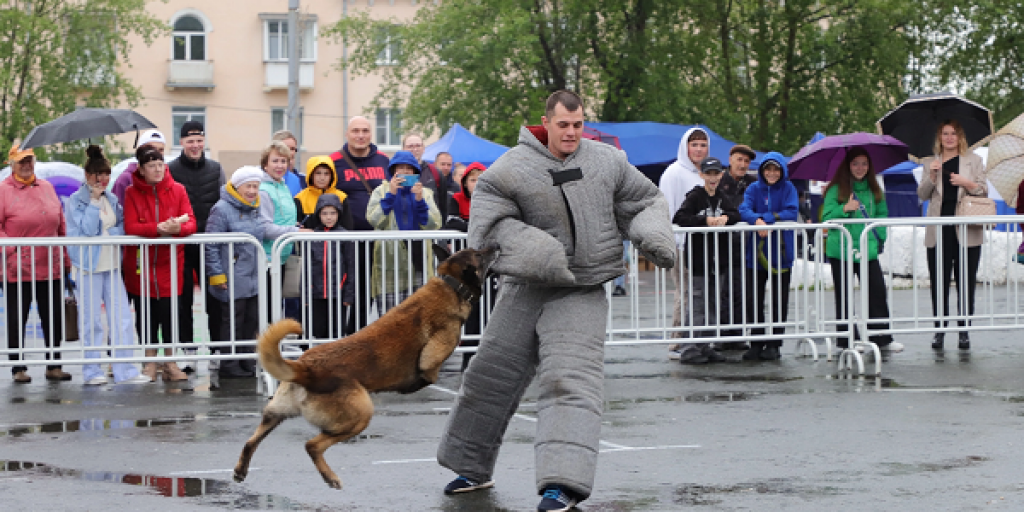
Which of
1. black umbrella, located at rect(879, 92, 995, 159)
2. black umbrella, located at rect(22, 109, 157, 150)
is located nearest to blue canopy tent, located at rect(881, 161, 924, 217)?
black umbrella, located at rect(879, 92, 995, 159)

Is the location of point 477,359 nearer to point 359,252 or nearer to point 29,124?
point 359,252

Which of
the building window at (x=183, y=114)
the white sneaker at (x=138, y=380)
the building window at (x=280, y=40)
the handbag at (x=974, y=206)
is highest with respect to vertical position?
the building window at (x=280, y=40)

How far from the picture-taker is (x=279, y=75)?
A: 49.0m

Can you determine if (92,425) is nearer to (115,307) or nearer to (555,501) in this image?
(115,307)

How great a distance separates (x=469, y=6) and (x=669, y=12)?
4.56 metres

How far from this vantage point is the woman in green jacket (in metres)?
11.8

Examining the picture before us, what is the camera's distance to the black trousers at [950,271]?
1223 centimetres

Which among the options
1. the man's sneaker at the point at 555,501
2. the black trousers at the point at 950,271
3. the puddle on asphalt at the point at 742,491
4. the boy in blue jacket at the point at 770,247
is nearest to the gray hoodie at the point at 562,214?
the man's sneaker at the point at 555,501

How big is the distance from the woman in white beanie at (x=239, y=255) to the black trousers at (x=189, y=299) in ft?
0.38

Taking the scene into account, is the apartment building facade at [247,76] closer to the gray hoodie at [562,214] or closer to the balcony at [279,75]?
the balcony at [279,75]

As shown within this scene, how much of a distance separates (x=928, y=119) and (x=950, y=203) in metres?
1.04

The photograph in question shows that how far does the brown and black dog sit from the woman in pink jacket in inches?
194

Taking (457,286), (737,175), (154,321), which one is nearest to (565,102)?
(457,286)

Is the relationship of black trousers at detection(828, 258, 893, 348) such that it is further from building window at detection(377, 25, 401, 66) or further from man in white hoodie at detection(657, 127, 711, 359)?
building window at detection(377, 25, 401, 66)
